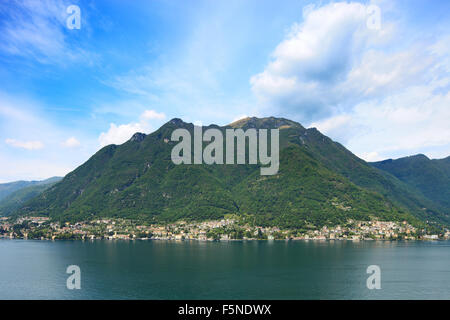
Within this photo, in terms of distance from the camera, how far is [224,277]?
5766cm

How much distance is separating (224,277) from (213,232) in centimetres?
9339

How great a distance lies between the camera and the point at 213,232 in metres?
150

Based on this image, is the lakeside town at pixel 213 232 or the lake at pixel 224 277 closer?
the lake at pixel 224 277

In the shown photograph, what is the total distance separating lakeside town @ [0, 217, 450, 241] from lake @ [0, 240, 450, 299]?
198 feet

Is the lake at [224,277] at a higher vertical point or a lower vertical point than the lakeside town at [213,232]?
higher

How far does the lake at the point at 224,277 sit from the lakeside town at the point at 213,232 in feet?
198

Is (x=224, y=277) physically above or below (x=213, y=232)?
above

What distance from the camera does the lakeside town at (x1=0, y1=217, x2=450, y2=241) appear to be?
14662cm

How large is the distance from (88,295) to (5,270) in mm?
33299

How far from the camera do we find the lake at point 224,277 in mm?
47656

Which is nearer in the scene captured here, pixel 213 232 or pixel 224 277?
pixel 224 277

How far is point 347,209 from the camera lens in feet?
563
